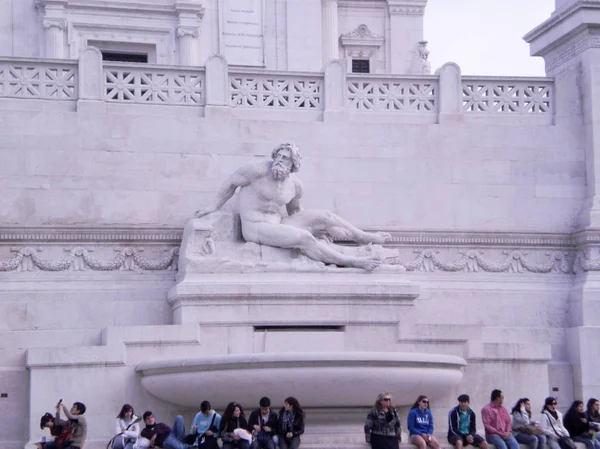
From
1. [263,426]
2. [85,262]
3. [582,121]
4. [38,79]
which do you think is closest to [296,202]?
[85,262]

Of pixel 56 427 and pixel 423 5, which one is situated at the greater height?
pixel 423 5

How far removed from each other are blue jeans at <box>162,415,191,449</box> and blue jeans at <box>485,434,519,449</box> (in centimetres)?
428

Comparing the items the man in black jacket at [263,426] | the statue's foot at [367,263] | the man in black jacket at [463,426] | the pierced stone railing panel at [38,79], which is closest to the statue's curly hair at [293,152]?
the statue's foot at [367,263]

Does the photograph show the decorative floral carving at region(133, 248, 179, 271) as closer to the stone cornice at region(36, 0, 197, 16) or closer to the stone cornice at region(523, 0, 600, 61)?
the stone cornice at region(523, 0, 600, 61)

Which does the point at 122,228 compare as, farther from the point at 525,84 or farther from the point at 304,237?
the point at 525,84

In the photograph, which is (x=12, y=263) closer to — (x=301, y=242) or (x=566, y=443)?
(x=301, y=242)

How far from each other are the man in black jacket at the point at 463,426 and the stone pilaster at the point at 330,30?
17786mm

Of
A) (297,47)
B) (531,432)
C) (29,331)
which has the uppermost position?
(297,47)

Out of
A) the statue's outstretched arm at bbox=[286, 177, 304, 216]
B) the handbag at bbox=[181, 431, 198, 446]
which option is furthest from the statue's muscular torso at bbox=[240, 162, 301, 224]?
the handbag at bbox=[181, 431, 198, 446]

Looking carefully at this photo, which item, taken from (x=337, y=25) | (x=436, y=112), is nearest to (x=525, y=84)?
(x=436, y=112)

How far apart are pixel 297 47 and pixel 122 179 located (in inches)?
498

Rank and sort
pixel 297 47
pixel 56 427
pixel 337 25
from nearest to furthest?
pixel 56 427 < pixel 297 47 < pixel 337 25

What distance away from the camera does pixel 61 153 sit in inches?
955

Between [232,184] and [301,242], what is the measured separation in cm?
145
